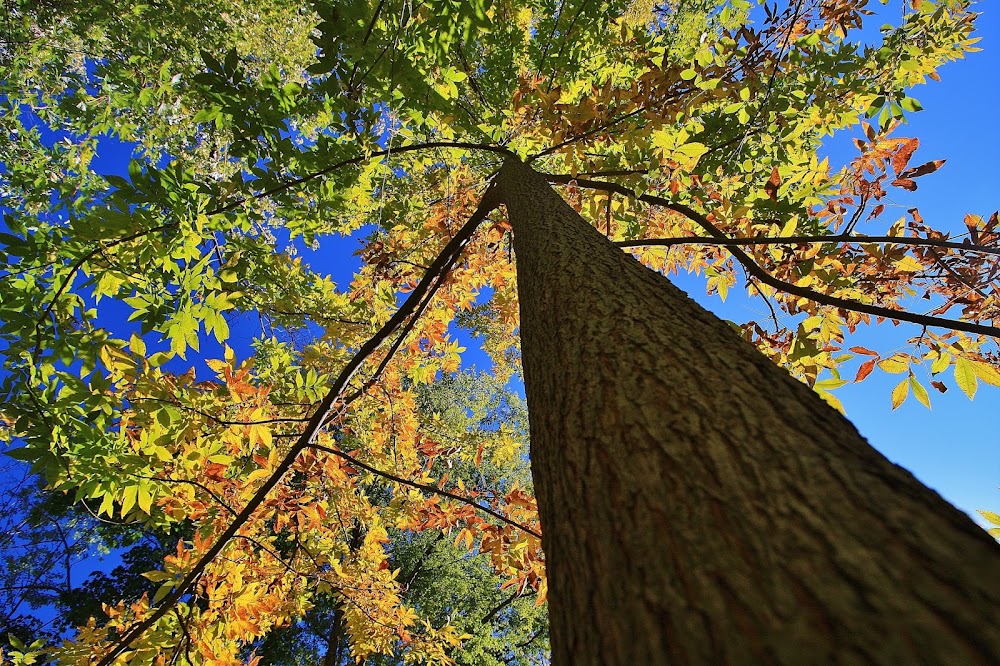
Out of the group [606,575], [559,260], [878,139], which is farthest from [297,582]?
[878,139]

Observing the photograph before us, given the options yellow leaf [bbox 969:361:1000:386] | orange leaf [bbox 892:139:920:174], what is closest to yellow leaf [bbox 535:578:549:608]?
yellow leaf [bbox 969:361:1000:386]

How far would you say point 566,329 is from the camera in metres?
1.22

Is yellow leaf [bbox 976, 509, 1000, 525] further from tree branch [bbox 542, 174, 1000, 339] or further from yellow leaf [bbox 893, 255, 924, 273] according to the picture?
yellow leaf [bbox 893, 255, 924, 273]

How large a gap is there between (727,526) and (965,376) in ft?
7.52

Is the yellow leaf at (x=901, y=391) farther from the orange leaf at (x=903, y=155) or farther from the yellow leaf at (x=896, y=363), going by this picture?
the orange leaf at (x=903, y=155)

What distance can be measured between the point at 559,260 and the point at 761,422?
0.97 m

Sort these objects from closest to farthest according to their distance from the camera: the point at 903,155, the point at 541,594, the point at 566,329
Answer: the point at 566,329 < the point at 903,155 < the point at 541,594

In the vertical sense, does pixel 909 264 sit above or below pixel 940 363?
above

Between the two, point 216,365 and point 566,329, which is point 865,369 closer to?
point 566,329

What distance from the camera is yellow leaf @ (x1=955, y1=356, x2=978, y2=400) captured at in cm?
195

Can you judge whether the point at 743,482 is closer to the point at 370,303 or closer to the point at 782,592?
the point at 782,592

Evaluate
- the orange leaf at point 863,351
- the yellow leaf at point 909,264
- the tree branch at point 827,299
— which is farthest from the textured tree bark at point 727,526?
the yellow leaf at point 909,264

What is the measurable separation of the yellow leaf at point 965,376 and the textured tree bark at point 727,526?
69.7 inches

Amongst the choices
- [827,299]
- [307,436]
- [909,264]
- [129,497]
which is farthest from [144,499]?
[909,264]
